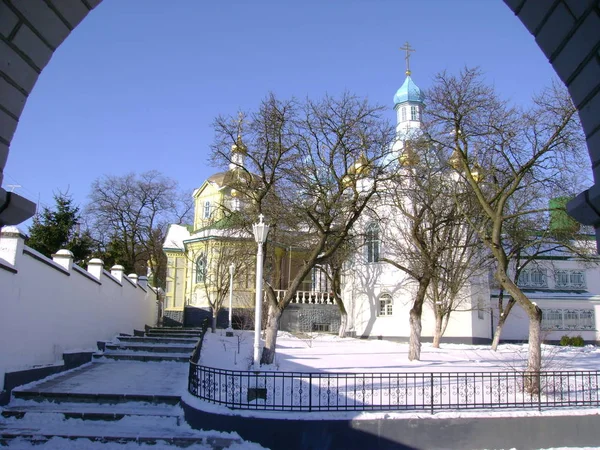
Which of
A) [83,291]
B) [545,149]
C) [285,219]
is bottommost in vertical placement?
[83,291]

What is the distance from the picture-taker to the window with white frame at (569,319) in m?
35.7

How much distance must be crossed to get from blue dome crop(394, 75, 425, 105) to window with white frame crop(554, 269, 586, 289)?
15.1 m

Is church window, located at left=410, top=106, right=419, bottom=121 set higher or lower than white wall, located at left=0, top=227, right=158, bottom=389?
higher

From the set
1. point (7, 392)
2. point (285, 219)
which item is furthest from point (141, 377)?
point (285, 219)

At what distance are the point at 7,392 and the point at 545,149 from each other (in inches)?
520

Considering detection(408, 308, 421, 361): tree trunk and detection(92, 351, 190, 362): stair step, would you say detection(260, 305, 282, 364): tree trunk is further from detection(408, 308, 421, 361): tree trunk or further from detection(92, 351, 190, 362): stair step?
detection(408, 308, 421, 361): tree trunk

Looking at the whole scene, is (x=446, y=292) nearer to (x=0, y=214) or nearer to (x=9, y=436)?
(x=9, y=436)

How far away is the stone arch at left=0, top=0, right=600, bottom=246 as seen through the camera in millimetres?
4156

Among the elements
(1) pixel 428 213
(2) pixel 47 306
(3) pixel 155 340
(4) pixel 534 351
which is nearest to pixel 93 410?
(2) pixel 47 306

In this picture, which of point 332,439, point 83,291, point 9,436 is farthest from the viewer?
point 83,291

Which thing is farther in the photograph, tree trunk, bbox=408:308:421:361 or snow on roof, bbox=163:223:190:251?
snow on roof, bbox=163:223:190:251

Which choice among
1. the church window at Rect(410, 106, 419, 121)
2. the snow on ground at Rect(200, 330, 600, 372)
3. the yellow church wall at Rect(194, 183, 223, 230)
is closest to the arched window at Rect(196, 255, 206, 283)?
the yellow church wall at Rect(194, 183, 223, 230)

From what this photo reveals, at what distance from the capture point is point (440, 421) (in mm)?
10602

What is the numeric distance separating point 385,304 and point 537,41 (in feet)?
92.6
